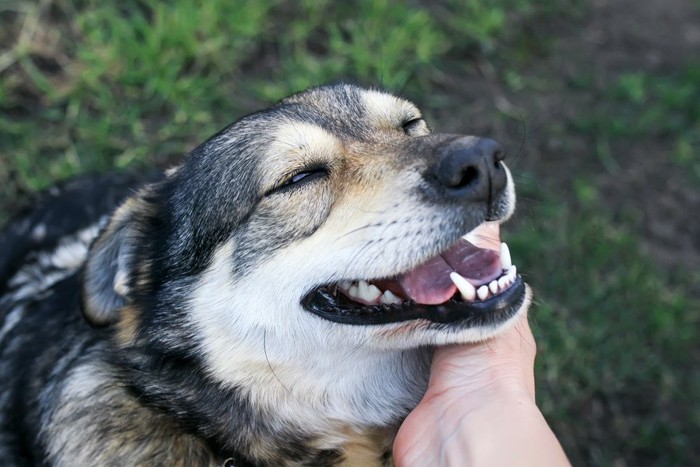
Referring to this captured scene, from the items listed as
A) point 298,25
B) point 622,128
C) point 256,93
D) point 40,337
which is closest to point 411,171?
point 40,337

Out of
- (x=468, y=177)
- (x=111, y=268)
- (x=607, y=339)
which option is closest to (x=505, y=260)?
(x=468, y=177)

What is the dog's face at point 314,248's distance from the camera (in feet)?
8.14

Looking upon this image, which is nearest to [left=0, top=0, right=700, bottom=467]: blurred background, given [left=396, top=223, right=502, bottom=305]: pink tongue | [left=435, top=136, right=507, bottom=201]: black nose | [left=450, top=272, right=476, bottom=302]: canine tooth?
[left=396, top=223, right=502, bottom=305]: pink tongue

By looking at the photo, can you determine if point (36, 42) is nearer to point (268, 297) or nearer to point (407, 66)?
point (407, 66)

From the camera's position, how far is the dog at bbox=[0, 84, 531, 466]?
2502mm

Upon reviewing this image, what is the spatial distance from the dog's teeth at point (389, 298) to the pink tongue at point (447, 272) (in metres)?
0.05

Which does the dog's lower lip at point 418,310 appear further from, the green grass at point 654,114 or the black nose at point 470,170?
the green grass at point 654,114

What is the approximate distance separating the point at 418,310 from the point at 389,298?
5.6 inches

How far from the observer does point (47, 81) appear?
4.86 metres

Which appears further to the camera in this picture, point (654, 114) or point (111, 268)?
point (654, 114)

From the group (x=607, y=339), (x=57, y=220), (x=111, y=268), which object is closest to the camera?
(x=111, y=268)

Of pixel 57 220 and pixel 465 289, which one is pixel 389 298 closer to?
pixel 465 289

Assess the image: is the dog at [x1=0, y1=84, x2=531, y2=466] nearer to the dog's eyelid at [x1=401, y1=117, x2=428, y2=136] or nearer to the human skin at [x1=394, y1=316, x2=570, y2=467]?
the dog's eyelid at [x1=401, y1=117, x2=428, y2=136]

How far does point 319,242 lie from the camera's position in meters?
2.57
